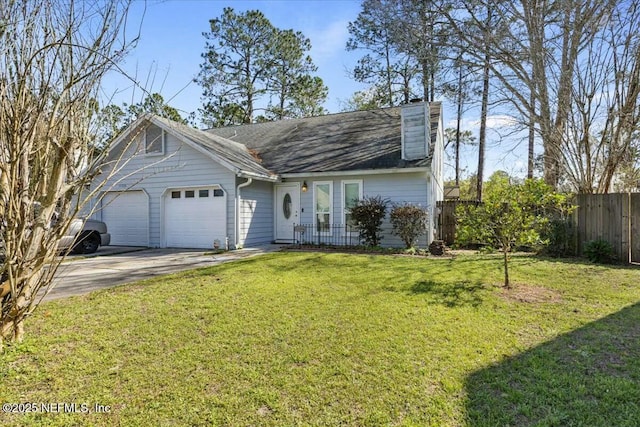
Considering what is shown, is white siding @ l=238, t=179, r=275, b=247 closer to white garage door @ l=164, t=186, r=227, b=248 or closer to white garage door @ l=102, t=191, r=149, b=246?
white garage door @ l=164, t=186, r=227, b=248

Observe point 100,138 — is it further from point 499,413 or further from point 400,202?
point 400,202

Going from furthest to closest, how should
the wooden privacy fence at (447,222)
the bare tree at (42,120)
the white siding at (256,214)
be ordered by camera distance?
the wooden privacy fence at (447,222)
the white siding at (256,214)
the bare tree at (42,120)

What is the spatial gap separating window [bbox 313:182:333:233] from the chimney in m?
2.81

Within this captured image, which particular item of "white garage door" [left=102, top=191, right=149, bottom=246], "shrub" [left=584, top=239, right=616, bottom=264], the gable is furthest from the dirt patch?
"white garage door" [left=102, top=191, right=149, bottom=246]

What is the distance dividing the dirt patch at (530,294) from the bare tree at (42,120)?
19.3 ft

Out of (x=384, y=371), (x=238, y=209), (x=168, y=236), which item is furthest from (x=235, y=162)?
(x=384, y=371)

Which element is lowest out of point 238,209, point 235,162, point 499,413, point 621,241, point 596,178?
point 499,413

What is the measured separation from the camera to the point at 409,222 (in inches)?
409

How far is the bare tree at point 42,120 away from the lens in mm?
3096

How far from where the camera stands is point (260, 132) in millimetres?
16969

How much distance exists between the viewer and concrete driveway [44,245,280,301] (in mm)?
6268

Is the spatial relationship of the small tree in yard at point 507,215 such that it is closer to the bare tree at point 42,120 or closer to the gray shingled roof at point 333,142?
the gray shingled roof at point 333,142

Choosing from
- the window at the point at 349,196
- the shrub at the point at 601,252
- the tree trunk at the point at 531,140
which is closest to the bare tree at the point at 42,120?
the window at the point at 349,196

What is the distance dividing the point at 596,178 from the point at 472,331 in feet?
30.7
